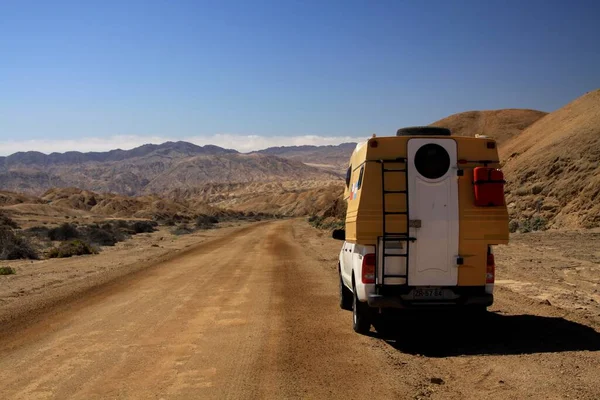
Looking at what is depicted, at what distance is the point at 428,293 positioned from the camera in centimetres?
818

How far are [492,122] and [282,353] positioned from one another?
2761 inches

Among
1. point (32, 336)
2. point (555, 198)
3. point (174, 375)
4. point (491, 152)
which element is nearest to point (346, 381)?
point (174, 375)

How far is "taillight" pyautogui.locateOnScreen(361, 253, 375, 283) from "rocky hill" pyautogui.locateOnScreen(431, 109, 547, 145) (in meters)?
61.9

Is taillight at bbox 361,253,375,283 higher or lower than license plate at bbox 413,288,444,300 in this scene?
higher

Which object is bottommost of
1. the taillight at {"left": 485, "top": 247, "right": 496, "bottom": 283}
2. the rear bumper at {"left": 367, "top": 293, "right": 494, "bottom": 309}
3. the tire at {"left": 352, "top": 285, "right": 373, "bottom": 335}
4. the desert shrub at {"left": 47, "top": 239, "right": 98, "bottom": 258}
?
the desert shrub at {"left": 47, "top": 239, "right": 98, "bottom": 258}

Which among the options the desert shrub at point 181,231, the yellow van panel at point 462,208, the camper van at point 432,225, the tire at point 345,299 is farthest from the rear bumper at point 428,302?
the desert shrub at point 181,231

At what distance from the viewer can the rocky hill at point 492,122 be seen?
225ft

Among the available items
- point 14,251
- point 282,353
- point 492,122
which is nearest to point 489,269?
point 282,353

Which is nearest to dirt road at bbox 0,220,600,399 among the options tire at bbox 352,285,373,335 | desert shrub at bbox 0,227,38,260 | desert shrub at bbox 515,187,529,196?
tire at bbox 352,285,373,335

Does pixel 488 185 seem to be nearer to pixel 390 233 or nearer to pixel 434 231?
pixel 434 231

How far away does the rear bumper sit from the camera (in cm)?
811

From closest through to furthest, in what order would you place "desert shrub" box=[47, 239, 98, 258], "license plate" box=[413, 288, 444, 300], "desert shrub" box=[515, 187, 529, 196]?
"license plate" box=[413, 288, 444, 300] → "desert shrub" box=[47, 239, 98, 258] → "desert shrub" box=[515, 187, 529, 196]

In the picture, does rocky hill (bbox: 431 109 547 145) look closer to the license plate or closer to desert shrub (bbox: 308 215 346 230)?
desert shrub (bbox: 308 215 346 230)

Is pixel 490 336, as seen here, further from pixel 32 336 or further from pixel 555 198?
pixel 555 198
